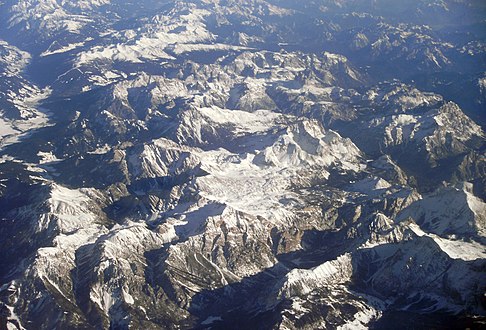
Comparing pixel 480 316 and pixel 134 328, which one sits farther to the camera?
pixel 134 328

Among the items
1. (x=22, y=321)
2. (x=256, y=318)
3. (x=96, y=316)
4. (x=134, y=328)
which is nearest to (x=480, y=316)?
(x=256, y=318)

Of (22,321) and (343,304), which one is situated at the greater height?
(343,304)

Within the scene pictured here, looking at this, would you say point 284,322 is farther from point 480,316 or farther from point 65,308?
point 65,308

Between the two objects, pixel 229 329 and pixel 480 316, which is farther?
pixel 229 329

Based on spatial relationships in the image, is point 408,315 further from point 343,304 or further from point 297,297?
point 297,297

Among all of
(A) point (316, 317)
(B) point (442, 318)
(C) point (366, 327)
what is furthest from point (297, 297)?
(B) point (442, 318)

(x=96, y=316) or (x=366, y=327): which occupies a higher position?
(x=366, y=327)

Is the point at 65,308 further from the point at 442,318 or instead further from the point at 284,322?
the point at 442,318

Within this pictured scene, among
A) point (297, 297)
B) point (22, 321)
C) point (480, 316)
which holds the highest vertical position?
point (480, 316)
